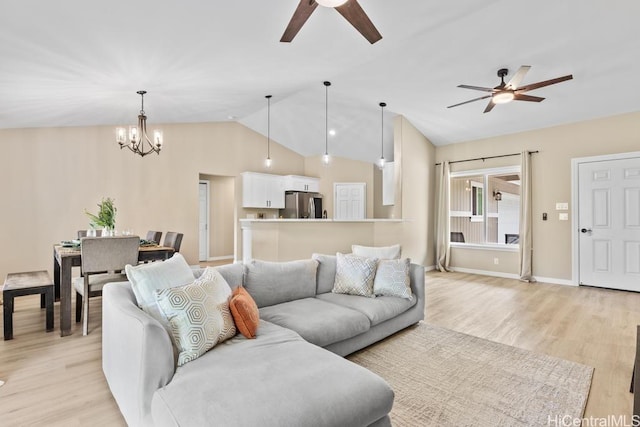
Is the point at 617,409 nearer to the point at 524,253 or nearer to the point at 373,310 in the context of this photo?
the point at 373,310

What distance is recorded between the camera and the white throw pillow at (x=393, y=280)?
305 centimetres

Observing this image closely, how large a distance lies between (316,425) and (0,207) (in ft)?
19.3

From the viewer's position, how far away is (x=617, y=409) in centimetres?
195

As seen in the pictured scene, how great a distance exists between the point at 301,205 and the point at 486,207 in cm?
406

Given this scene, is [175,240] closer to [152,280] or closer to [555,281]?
[152,280]

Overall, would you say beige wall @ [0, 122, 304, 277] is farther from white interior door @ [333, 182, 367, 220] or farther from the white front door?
the white front door

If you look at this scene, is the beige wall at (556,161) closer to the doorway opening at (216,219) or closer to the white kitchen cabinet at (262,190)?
the white kitchen cabinet at (262,190)

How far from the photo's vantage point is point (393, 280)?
308cm

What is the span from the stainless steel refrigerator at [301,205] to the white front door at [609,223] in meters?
5.18

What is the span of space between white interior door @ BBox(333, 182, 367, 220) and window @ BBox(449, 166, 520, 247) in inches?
85.0

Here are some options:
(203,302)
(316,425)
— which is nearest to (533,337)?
(316,425)

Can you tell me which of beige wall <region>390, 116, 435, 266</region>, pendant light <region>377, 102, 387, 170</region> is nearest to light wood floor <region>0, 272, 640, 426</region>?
beige wall <region>390, 116, 435, 266</region>

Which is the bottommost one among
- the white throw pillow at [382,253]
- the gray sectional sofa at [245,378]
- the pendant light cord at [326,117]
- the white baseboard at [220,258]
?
the white baseboard at [220,258]

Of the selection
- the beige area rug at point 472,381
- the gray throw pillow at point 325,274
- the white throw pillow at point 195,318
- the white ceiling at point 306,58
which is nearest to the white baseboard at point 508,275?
the white ceiling at point 306,58
